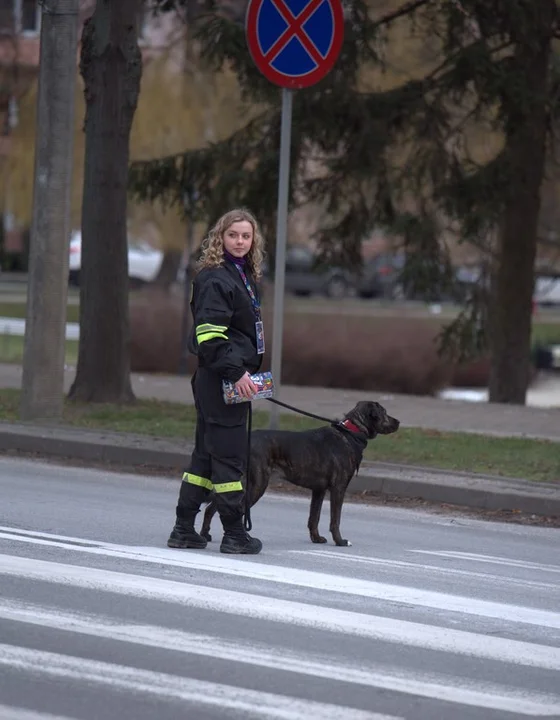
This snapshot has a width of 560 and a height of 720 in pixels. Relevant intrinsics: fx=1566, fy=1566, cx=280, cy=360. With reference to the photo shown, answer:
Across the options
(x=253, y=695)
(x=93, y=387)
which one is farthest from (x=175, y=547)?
(x=93, y=387)

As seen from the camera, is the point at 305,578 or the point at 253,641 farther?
the point at 305,578

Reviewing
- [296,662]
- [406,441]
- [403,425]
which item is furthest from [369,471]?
[296,662]

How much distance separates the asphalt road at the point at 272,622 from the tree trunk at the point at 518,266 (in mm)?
11336

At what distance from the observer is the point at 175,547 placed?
334 inches

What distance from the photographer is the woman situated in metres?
7.95

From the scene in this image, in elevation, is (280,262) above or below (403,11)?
below

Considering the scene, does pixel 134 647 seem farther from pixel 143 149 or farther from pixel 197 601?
pixel 143 149

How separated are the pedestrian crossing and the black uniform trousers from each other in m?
0.29

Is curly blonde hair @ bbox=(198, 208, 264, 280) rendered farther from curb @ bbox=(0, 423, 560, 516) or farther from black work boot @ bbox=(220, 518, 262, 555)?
curb @ bbox=(0, 423, 560, 516)

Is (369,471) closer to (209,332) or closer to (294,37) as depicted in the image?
(294,37)

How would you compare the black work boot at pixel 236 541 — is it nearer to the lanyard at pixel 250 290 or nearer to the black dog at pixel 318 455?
the black dog at pixel 318 455

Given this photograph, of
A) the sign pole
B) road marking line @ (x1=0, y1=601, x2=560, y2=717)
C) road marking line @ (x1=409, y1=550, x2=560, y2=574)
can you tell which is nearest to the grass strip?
the sign pole

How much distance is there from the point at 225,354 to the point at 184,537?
1.14 metres

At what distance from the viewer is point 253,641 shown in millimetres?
6391
